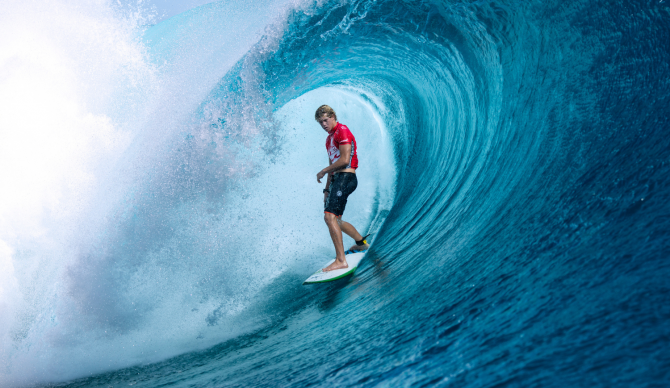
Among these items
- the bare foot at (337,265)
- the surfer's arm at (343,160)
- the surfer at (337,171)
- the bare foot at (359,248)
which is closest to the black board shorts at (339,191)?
the surfer at (337,171)

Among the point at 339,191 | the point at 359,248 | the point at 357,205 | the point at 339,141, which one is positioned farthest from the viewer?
the point at 357,205

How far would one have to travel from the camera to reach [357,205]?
5.96m

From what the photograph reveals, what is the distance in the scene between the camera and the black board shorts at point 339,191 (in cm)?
381

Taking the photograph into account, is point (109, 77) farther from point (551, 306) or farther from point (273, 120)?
point (551, 306)

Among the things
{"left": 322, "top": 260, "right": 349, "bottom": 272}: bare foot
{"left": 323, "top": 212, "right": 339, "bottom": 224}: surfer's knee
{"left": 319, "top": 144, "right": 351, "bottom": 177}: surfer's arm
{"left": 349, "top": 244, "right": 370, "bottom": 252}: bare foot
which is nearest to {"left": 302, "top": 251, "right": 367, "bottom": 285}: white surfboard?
{"left": 322, "top": 260, "right": 349, "bottom": 272}: bare foot

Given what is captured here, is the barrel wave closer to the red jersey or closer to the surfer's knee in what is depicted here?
the surfer's knee

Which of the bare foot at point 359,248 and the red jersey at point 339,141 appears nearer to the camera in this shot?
the red jersey at point 339,141

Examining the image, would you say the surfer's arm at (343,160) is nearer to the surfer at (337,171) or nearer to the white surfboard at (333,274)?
the surfer at (337,171)

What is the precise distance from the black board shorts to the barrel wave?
2.32 feet

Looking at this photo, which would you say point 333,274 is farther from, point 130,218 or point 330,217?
point 130,218

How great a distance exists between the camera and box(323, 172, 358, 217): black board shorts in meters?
3.81

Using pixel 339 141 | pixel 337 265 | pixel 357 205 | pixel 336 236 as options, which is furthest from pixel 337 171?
pixel 357 205

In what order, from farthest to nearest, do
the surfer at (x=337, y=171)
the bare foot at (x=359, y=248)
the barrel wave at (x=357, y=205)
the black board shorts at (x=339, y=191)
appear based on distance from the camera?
the bare foot at (x=359, y=248) → the black board shorts at (x=339, y=191) → the surfer at (x=337, y=171) → the barrel wave at (x=357, y=205)

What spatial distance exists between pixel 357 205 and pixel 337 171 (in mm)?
2142
